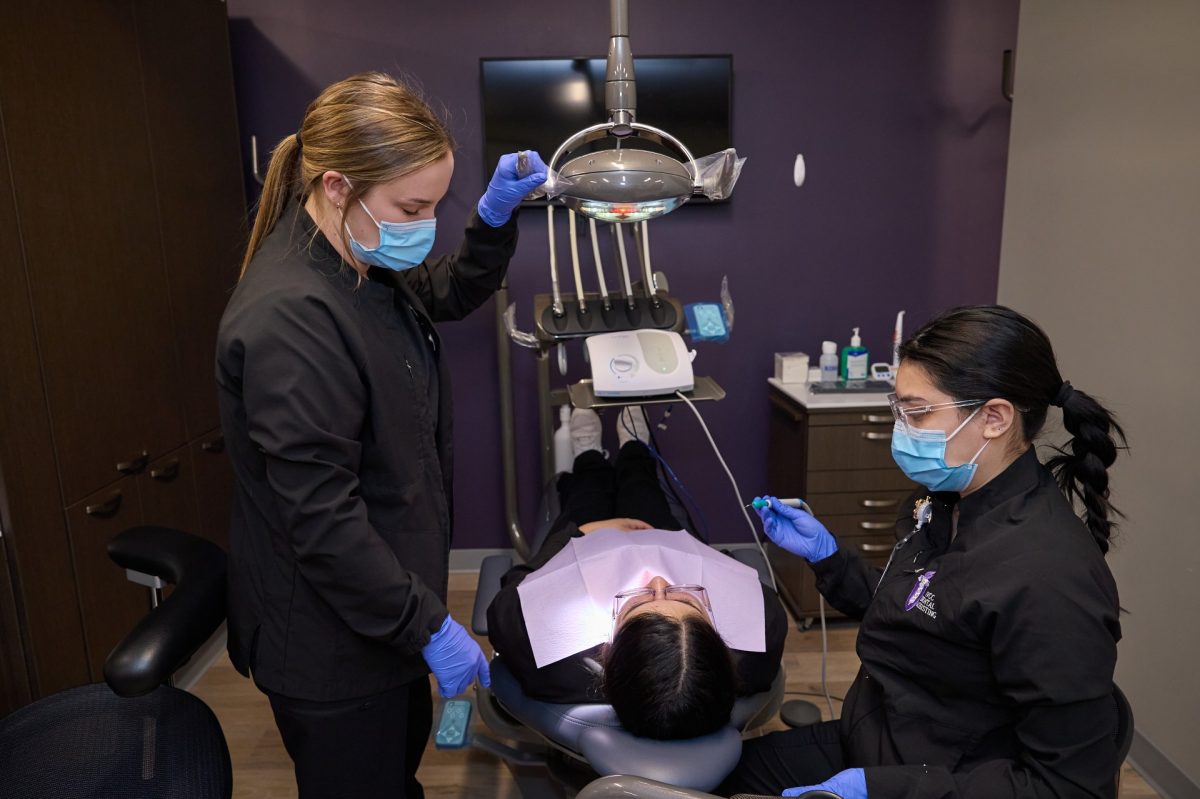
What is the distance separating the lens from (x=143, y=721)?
1.11 meters

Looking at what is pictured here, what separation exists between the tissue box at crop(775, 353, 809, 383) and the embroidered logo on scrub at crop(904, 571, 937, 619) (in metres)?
1.64

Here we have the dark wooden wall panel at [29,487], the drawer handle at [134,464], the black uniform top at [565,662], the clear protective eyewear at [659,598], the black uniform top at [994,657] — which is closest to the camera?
the black uniform top at [994,657]

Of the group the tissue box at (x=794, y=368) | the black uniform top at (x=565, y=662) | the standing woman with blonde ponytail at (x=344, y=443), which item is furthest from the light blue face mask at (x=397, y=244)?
the tissue box at (x=794, y=368)

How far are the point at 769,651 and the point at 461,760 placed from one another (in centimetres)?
99

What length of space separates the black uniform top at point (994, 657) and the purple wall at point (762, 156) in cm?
172

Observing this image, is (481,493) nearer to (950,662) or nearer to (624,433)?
Result: (624,433)

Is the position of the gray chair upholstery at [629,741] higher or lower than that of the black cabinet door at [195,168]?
lower

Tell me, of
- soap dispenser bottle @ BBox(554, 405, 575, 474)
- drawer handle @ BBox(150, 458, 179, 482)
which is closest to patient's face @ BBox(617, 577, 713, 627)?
soap dispenser bottle @ BBox(554, 405, 575, 474)

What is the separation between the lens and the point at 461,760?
6.23ft

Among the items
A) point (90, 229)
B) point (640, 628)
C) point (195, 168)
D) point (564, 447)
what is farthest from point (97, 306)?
point (640, 628)

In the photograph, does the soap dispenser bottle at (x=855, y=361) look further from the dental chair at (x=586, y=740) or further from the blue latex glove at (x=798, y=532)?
the blue latex glove at (x=798, y=532)

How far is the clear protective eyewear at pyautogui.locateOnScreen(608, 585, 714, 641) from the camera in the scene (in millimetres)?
1328

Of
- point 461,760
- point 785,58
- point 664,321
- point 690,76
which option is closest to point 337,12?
point 690,76

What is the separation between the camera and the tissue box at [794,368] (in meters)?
2.62
